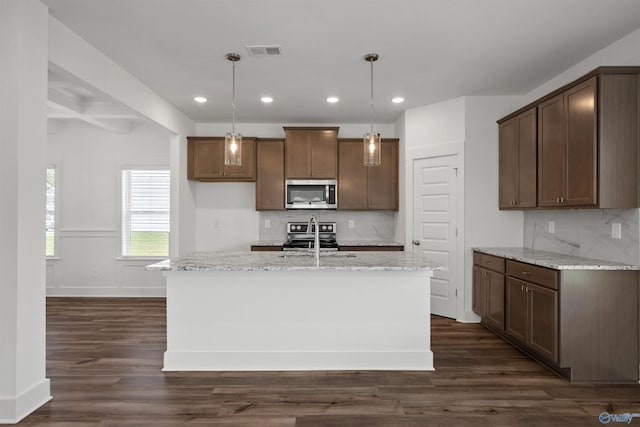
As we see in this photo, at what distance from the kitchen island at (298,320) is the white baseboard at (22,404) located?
2.72 ft

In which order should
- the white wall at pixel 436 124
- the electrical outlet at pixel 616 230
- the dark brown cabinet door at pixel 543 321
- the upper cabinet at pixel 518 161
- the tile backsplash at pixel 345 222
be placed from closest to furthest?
the dark brown cabinet door at pixel 543 321, the electrical outlet at pixel 616 230, the upper cabinet at pixel 518 161, the white wall at pixel 436 124, the tile backsplash at pixel 345 222

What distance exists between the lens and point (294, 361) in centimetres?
312

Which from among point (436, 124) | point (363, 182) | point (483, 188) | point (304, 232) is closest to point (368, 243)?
point (363, 182)

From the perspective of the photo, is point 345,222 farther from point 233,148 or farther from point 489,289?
point 233,148

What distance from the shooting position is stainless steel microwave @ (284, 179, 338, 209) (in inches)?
213

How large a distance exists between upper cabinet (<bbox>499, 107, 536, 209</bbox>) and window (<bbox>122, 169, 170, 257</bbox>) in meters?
4.75

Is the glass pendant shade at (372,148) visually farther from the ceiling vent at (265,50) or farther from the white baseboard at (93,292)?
the white baseboard at (93,292)

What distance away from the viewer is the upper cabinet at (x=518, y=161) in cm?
373

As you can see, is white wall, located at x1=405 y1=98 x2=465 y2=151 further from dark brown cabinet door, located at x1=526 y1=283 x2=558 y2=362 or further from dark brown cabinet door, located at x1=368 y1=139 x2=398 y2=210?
dark brown cabinet door, located at x1=526 y1=283 x2=558 y2=362

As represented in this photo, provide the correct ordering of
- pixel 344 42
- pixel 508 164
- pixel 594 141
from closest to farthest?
pixel 594 141
pixel 344 42
pixel 508 164

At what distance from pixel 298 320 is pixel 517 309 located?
199 cm

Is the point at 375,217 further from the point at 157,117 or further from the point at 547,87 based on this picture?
the point at 157,117

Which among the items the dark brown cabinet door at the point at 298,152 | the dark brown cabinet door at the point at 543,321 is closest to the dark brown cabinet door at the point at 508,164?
the dark brown cabinet door at the point at 543,321

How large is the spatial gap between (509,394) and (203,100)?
14.1ft
